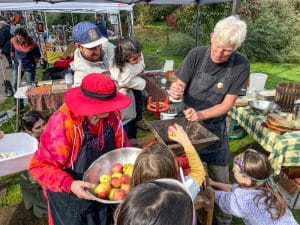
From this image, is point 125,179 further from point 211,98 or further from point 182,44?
point 182,44

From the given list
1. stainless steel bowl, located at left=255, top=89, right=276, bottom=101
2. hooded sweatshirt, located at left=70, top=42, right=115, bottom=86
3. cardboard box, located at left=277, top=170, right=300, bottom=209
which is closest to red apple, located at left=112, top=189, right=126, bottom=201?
hooded sweatshirt, located at left=70, top=42, right=115, bottom=86

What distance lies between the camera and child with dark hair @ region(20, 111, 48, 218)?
9.94 ft

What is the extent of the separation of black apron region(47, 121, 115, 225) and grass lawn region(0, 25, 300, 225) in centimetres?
154

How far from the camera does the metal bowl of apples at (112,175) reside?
1.63 metres

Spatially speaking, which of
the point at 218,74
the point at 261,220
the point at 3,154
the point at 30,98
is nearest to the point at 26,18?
the point at 30,98

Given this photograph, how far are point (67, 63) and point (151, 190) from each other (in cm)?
614

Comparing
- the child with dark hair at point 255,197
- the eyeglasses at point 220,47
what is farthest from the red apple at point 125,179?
the eyeglasses at point 220,47

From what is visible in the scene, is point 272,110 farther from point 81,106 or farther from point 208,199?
point 81,106

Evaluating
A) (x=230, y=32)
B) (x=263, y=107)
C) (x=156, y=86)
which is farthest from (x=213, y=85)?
(x=156, y=86)

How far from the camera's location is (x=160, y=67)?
939 cm

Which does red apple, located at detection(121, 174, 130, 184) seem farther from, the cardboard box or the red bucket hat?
the cardboard box

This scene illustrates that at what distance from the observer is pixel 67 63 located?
21.8 ft

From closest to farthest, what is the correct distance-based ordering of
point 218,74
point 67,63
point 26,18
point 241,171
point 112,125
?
point 112,125 → point 241,171 → point 218,74 → point 67,63 → point 26,18

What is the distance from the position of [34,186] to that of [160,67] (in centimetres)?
690
